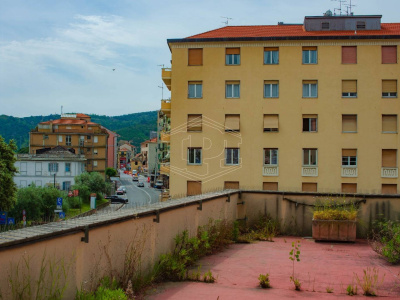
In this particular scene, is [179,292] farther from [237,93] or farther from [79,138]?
[79,138]

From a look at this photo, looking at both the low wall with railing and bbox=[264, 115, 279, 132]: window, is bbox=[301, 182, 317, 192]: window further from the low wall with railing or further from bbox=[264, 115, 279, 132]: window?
the low wall with railing

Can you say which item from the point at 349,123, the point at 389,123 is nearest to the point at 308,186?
the point at 349,123

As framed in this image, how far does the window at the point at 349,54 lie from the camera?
36.9m

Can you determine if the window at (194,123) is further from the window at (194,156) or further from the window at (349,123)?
the window at (349,123)

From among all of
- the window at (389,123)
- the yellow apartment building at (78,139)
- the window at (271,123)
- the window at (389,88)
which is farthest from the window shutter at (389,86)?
the yellow apartment building at (78,139)

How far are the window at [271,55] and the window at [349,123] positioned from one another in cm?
704

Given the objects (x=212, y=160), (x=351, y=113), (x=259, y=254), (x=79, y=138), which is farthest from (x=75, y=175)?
(x=259, y=254)

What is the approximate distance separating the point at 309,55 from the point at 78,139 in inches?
2848

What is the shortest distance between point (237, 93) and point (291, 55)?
5.30 m

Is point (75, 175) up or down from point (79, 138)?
down

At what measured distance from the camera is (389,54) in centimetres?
3691

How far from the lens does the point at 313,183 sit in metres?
36.3

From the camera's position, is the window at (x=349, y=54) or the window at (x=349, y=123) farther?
the window at (x=349, y=54)

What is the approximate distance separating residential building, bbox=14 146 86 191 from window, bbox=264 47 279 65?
4956 cm
